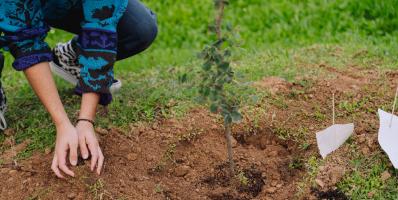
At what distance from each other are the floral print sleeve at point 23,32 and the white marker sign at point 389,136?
1466 millimetres

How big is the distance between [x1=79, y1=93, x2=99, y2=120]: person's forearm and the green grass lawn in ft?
1.26

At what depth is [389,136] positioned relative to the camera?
2500mm

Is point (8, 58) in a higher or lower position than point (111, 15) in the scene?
lower

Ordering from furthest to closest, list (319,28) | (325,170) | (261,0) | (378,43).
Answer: (261,0)
(319,28)
(378,43)
(325,170)

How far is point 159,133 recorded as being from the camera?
292 cm

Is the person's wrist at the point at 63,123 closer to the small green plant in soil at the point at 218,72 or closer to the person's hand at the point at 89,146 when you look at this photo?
the person's hand at the point at 89,146

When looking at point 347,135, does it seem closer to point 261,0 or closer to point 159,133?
point 159,133

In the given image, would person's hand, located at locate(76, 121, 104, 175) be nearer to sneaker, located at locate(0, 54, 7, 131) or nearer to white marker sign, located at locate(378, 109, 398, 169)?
sneaker, located at locate(0, 54, 7, 131)

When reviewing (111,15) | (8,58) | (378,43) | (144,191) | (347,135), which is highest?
(111,15)

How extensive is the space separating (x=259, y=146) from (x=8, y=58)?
261 centimetres

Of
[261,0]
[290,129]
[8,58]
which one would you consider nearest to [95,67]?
[290,129]

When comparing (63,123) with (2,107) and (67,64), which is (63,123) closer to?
(2,107)

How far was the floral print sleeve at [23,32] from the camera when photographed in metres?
2.64

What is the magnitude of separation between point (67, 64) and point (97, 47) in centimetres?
104
